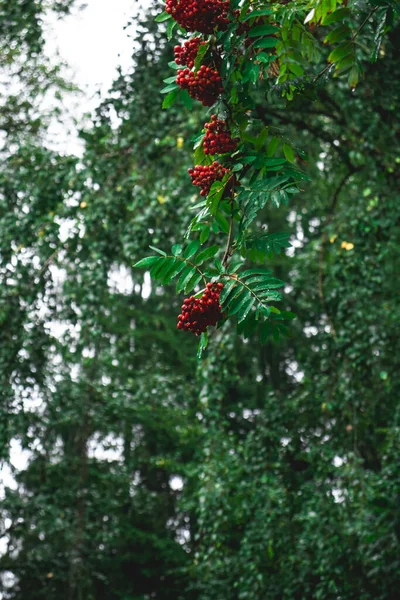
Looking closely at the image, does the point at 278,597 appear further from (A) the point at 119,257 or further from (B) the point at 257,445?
(A) the point at 119,257

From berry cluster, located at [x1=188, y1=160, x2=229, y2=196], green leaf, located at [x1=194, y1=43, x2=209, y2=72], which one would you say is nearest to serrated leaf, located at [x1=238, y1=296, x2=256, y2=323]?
berry cluster, located at [x1=188, y1=160, x2=229, y2=196]

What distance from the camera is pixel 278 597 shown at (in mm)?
6379

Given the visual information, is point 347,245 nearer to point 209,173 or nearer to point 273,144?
point 273,144

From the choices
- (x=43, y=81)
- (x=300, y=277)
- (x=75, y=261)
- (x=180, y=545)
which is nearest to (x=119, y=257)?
(x=75, y=261)

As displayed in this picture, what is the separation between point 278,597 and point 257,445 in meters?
1.24

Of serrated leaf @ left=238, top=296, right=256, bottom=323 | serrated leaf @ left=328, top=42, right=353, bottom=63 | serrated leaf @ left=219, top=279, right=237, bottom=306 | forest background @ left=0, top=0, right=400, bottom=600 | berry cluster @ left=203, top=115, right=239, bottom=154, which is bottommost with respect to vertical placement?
serrated leaf @ left=238, top=296, right=256, bottom=323

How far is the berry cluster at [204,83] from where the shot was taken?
192 cm

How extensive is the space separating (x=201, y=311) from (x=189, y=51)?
669 mm

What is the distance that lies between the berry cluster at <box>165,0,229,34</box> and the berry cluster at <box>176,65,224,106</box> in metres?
0.10

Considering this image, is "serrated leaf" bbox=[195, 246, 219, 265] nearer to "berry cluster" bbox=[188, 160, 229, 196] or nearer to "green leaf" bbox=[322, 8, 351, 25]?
"berry cluster" bbox=[188, 160, 229, 196]

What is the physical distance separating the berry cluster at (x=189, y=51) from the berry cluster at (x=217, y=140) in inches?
6.5

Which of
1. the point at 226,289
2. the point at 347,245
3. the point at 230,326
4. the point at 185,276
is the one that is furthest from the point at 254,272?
the point at 230,326

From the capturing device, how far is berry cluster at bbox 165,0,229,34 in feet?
6.01

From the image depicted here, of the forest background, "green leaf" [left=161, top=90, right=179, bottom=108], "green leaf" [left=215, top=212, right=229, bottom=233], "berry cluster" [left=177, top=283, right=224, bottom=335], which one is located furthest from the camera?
the forest background
